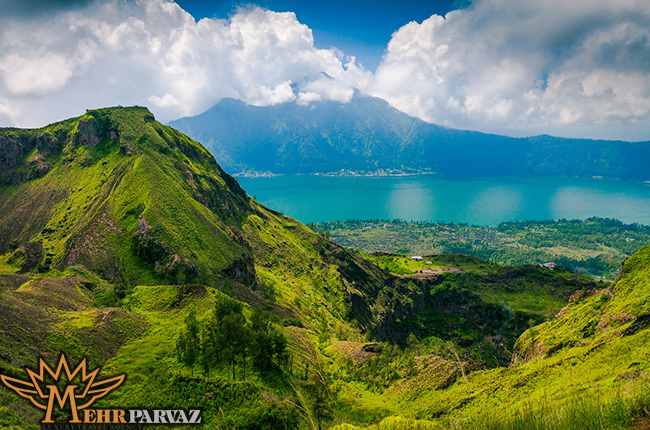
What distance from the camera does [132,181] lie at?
70.8m

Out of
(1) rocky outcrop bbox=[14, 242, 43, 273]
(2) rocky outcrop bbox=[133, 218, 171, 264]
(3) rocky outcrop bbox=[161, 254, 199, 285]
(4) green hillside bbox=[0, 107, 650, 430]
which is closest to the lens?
(4) green hillside bbox=[0, 107, 650, 430]

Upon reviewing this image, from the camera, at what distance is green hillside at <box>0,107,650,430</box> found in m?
19.7

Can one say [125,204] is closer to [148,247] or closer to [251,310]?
[148,247]

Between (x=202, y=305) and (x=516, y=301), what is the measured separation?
106 meters

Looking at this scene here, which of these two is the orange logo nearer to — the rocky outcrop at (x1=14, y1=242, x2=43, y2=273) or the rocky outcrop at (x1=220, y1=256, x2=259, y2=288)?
the rocky outcrop at (x1=220, y1=256, x2=259, y2=288)

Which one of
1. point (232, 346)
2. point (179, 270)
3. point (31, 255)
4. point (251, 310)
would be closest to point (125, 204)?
point (31, 255)

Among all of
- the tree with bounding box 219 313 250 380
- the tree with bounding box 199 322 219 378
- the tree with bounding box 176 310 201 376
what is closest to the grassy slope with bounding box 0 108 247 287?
the tree with bounding box 176 310 201 376

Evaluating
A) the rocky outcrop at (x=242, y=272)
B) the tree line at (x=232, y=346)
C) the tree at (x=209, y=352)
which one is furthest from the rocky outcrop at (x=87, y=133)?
the tree at (x=209, y=352)

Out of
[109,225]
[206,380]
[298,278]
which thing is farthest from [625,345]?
[298,278]

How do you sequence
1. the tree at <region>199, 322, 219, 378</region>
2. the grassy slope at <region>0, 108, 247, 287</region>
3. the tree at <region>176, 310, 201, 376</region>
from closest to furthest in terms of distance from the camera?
the tree at <region>199, 322, 219, 378</region>
the tree at <region>176, 310, 201, 376</region>
the grassy slope at <region>0, 108, 247, 287</region>

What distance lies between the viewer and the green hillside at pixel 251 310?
19.7 meters

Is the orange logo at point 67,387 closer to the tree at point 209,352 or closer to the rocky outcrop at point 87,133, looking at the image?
the tree at point 209,352

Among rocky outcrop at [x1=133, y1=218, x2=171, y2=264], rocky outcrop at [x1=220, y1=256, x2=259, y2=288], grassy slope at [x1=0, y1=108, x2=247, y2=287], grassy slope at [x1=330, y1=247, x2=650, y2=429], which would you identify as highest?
grassy slope at [x1=0, y1=108, x2=247, y2=287]

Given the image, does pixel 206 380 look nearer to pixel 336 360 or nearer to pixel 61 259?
pixel 336 360
